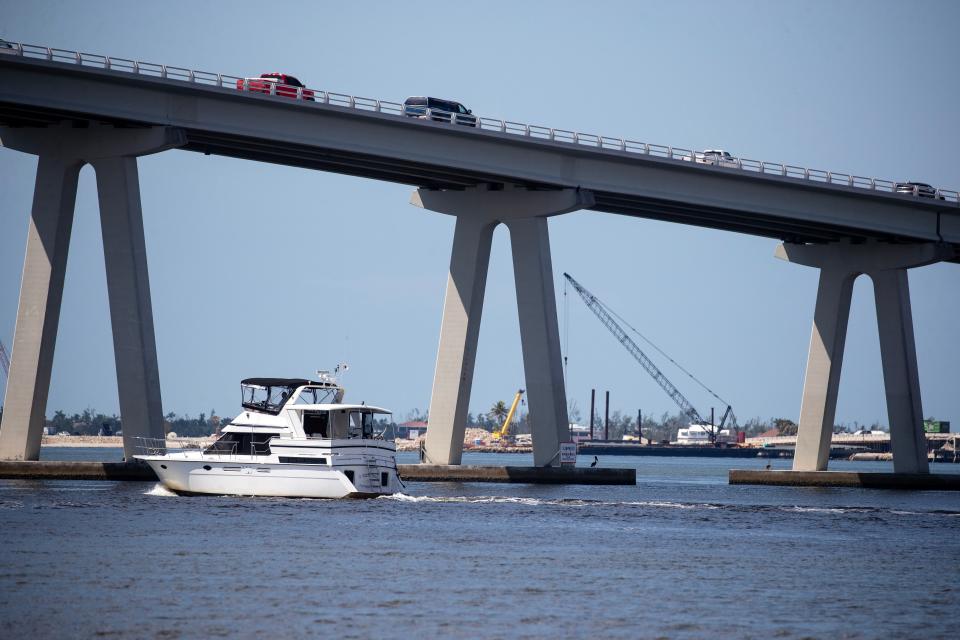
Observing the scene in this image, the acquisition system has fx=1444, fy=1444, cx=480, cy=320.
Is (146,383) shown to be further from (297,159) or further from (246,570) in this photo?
(246,570)

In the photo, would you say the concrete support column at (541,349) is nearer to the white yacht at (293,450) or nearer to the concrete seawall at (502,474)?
the concrete seawall at (502,474)

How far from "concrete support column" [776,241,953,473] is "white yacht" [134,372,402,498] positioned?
40.6m

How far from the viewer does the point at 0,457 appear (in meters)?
68.9

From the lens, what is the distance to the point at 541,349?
77.2 metres

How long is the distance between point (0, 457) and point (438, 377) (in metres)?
23.2

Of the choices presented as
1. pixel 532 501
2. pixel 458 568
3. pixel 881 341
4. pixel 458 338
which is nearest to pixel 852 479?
pixel 881 341

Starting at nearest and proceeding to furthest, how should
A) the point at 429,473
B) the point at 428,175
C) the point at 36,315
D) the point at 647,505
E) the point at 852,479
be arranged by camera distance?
the point at 647,505 < the point at 36,315 < the point at 428,175 < the point at 429,473 < the point at 852,479

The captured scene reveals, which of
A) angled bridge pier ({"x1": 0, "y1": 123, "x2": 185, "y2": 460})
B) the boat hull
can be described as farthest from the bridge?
the boat hull

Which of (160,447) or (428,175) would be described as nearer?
(160,447)

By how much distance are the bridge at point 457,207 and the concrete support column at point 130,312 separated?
9 centimetres

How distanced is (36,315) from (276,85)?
1612 centimetres

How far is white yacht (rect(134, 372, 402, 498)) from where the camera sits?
186 feet

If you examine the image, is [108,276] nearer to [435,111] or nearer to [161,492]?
[161,492]

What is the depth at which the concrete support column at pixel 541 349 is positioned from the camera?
77188 millimetres
